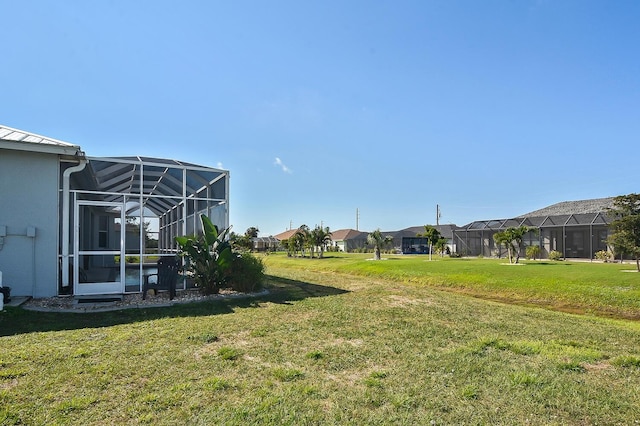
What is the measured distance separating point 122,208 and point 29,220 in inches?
84.4

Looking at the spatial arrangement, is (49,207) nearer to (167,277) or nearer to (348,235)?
(167,277)

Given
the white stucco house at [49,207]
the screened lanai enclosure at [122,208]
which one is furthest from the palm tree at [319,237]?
the white stucco house at [49,207]

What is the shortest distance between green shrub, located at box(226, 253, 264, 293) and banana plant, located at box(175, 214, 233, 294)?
365 mm

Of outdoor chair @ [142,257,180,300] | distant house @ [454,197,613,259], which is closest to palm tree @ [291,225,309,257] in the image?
distant house @ [454,197,613,259]

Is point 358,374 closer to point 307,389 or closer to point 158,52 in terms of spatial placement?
point 307,389

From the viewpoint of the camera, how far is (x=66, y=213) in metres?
9.74

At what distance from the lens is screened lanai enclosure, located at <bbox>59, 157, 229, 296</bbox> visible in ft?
32.4

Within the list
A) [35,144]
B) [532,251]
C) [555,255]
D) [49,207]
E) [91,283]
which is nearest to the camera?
[35,144]

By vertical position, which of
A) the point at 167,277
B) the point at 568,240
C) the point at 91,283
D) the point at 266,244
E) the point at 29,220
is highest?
the point at 29,220

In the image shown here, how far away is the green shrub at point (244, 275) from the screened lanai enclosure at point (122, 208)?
1.43 metres

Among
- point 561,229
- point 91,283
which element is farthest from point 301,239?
point 91,283

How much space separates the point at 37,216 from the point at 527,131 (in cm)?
1961

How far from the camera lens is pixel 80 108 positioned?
12117mm

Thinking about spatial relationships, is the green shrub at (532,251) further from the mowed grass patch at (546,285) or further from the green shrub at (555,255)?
the mowed grass patch at (546,285)
